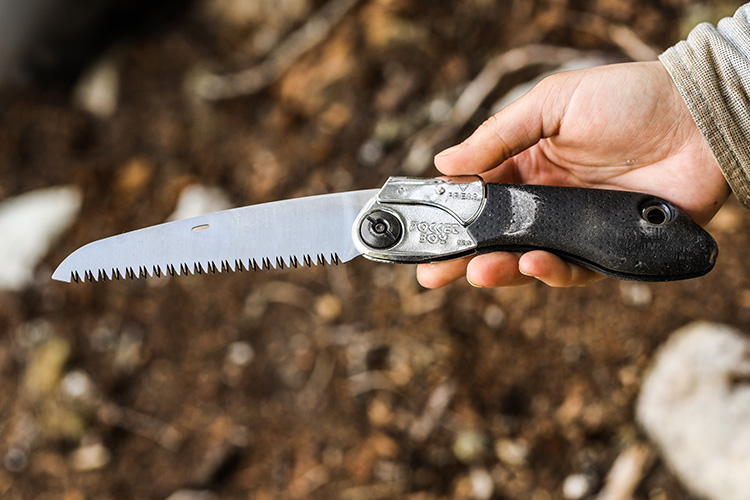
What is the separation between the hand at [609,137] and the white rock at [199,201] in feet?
7.47

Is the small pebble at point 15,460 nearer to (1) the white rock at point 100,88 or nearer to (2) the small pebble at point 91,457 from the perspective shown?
(2) the small pebble at point 91,457

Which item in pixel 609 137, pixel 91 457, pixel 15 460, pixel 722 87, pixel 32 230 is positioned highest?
pixel 722 87

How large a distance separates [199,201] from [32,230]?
1.49m

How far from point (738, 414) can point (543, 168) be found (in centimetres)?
136

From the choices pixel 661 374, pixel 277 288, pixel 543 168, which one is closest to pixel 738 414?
pixel 661 374

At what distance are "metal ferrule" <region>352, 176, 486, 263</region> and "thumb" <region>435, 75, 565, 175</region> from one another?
0.17 meters

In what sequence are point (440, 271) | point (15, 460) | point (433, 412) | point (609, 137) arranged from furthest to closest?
1. point (15, 460)
2. point (433, 412)
3. point (440, 271)
4. point (609, 137)

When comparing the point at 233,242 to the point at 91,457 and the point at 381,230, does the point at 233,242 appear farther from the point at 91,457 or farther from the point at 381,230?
the point at 91,457

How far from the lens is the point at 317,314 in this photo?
11.9 ft

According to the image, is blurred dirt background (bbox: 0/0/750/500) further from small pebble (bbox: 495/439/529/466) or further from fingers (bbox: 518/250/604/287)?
fingers (bbox: 518/250/604/287)

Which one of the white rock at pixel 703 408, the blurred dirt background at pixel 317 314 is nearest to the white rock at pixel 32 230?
the blurred dirt background at pixel 317 314

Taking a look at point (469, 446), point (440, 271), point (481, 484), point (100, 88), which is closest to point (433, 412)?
point (469, 446)

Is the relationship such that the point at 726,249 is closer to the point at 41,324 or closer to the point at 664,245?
the point at 664,245

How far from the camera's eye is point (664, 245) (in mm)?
2070
